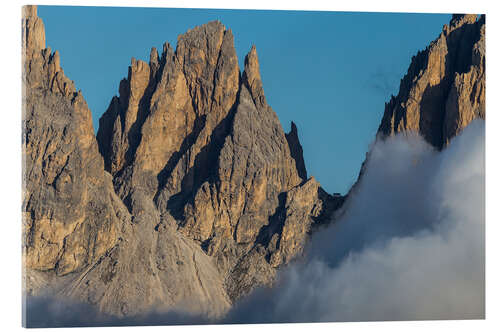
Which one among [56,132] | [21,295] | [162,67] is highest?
[162,67]

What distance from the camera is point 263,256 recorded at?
69.9 meters

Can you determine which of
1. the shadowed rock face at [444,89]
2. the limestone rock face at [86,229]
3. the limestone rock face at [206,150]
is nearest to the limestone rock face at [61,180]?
the limestone rock face at [86,229]

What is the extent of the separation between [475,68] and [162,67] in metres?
17.4

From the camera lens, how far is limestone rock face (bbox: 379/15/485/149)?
210ft

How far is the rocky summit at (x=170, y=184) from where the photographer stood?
64438 millimetres

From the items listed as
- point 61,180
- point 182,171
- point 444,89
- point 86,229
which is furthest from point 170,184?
point 444,89

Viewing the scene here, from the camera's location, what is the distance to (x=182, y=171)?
240ft

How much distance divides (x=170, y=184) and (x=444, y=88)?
1495 centimetres

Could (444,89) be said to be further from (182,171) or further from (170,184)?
(170,184)

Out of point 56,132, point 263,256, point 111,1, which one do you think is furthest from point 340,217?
point 111,1

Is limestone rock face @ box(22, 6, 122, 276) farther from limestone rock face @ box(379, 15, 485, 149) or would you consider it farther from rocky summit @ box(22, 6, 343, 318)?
limestone rock face @ box(379, 15, 485, 149)

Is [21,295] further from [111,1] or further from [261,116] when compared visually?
[261,116]

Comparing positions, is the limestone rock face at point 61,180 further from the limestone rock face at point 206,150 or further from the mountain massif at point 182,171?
the limestone rock face at point 206,150

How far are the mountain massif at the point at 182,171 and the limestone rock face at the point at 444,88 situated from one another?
0.09 m
